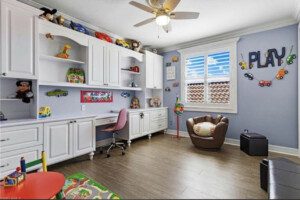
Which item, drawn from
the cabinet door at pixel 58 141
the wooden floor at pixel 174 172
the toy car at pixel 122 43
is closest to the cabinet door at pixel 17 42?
the cabinet door at pixel 58 141

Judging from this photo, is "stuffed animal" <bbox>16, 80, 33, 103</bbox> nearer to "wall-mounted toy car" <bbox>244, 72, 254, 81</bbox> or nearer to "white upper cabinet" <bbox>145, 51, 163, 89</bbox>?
"white upper cabinet" <bbox>145, 51, 163, 89</bbox>

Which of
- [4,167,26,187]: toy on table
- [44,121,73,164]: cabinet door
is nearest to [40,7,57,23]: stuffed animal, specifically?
[44,121,73,164]: cabinet door

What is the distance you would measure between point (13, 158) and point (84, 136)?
3.18 ft

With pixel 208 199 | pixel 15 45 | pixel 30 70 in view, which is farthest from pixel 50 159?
pixel 208 199

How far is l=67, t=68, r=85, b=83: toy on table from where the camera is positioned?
10.2ft

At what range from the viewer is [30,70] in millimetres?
2398

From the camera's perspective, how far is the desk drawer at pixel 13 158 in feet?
6.53

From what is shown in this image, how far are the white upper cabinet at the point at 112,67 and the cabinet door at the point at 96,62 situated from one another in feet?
0.41

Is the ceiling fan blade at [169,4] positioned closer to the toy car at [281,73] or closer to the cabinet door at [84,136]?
the cabinet door at [84,136]

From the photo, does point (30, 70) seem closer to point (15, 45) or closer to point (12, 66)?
point (12, 66)

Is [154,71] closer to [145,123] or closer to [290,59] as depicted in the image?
[145,123]

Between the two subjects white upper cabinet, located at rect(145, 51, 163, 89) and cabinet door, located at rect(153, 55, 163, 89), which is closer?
white upper cabinet, located at rect(145, 51, 163, 89)

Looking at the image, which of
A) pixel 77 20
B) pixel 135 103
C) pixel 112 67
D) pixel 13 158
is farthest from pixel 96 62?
pixel 13 158

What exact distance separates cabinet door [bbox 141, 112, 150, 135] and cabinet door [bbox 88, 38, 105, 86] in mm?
1377
